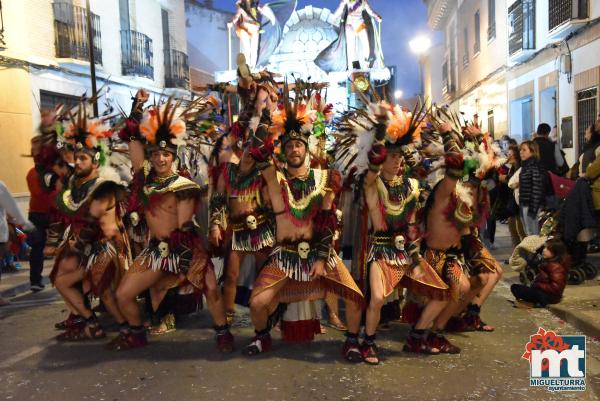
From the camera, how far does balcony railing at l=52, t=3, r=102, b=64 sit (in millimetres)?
13898

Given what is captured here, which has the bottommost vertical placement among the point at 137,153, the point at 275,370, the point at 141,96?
the point at 275,370

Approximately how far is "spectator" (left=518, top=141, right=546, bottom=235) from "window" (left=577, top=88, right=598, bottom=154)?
3.62m

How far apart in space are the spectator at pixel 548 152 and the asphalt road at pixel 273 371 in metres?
3.81

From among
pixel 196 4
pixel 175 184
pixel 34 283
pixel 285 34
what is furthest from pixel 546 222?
pixel 196 4

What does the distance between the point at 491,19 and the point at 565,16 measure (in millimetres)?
6909

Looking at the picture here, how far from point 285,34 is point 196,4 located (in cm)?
1127

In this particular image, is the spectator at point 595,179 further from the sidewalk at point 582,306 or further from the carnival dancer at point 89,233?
the carnival dancer at point 89,233

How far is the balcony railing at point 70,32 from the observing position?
547 inches

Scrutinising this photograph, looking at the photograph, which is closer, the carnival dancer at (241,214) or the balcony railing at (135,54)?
the carnival dancer at (241,214)

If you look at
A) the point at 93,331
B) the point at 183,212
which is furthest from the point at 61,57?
the point at 183,212

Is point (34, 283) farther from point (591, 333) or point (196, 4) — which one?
point (196, 4)

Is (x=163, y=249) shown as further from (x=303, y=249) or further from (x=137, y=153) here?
(x=303, y=249)

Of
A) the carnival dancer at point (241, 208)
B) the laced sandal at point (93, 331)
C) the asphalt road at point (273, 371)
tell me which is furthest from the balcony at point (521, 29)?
the laced sandal at point (93, 331)

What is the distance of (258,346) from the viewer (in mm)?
4664
